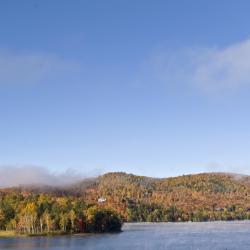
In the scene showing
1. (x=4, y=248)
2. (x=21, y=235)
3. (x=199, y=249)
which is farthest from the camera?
(x=21, y=235)

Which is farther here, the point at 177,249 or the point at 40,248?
the point at 40,248

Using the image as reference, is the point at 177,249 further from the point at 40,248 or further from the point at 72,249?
the point at 40,248

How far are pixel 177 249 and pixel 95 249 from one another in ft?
68.3

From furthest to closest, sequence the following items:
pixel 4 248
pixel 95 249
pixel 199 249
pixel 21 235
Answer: pixel 21 235 → pixel 4 248 → pixel 95 249 → pixel 199 249

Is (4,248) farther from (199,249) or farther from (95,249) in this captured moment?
(199,249)

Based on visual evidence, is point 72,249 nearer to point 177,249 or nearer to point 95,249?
point 95,249

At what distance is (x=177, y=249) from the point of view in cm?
11950

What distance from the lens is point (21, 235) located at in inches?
7781

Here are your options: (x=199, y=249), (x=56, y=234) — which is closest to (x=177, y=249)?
(x=199, y=249)

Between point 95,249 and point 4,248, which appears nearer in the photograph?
point 95,249

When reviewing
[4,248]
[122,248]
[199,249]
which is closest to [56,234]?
[4,248]

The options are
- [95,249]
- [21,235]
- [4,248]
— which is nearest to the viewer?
[95,249]

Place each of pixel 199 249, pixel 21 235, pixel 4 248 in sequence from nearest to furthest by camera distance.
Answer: pixel 199 249, pixel 4 248, pixel 21 235

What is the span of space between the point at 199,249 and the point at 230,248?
24.6 feet
